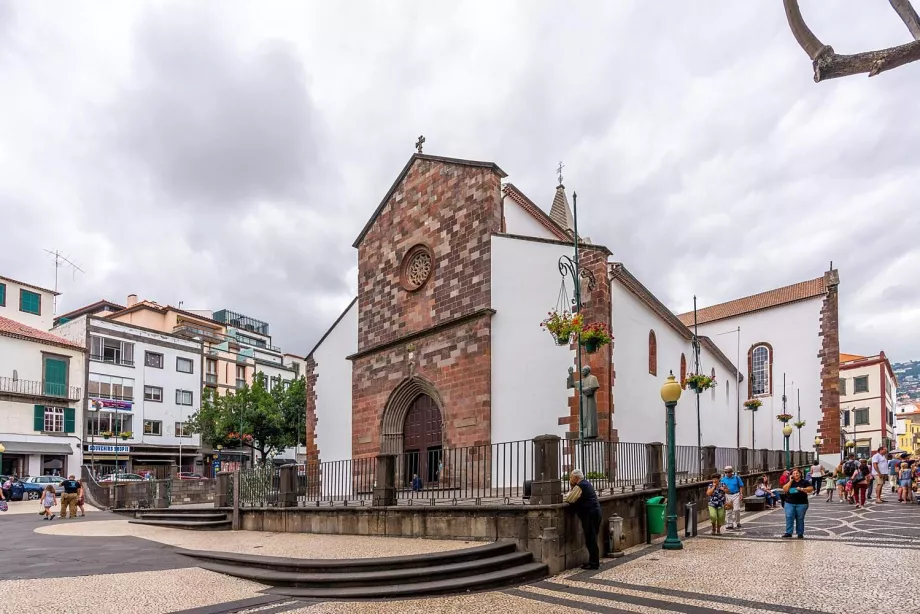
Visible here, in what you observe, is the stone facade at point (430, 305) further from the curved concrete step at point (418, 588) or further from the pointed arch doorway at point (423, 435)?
the curved concrete step at point (418, 588)

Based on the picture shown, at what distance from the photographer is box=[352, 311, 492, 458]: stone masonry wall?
59.0 feet

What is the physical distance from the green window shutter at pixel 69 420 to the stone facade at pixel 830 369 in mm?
42045

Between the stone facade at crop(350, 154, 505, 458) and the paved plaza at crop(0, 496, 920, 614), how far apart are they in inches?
254

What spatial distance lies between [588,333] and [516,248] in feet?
18.0

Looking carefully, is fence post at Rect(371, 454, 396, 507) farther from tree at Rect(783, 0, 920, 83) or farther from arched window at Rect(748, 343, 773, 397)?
arched window at Rect(748, 343, 773, 397)

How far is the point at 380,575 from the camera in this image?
916 cm

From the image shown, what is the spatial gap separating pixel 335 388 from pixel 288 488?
8.12m

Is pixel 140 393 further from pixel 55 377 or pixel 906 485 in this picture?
pixel 906 485

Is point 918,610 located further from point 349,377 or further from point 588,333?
point 349,377

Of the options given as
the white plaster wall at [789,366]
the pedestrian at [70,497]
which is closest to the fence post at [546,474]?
the pedestrian at [70,497]

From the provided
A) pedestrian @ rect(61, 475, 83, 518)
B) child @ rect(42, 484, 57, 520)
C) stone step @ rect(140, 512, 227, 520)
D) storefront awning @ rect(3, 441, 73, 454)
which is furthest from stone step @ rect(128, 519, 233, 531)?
storefront awning @ rect(3, 441, 73, 454)

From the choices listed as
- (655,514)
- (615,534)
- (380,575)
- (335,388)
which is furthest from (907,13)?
(335,388)

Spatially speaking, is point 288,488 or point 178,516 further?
point 178,516

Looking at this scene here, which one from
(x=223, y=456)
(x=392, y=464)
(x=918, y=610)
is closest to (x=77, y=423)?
(x=223, y=456)
